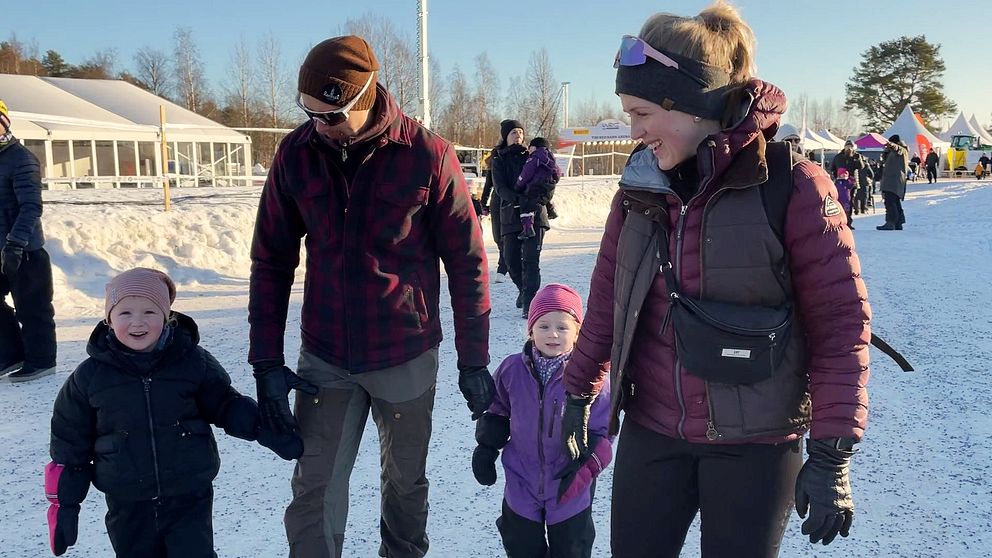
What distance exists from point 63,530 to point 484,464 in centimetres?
132

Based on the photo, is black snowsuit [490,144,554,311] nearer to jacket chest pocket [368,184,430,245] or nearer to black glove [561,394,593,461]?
jacket chest pocket [368,184,430,245]

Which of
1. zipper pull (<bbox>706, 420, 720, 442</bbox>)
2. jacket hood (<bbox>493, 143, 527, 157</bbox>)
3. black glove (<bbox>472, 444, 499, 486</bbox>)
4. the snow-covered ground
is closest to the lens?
zipper pull (<bbox>706, 420, 720, 442</bbox>)

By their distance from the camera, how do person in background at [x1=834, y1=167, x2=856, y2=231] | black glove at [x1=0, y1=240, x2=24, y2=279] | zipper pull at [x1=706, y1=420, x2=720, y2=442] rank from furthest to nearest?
person in background at [x1=834, y1=167, x2=856, y2=231] → black glove at [x1=0, y1=240, x2=24, y2=279] → zipper pull at [x1=706, y1=420, x2=720, y2=442]

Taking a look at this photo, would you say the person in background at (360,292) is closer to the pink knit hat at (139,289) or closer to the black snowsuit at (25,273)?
the pink knit hat at (139,289)

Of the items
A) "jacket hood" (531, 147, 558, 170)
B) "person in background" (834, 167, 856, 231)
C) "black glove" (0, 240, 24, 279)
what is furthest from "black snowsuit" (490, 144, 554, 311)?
"person in background" (834, 167, 856, 231)

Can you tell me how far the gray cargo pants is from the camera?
7.45 feet

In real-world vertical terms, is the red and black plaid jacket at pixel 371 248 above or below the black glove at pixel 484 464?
above

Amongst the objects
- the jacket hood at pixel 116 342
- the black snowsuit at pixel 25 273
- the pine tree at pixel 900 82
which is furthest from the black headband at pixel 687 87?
the pine tree at pixel 900 82

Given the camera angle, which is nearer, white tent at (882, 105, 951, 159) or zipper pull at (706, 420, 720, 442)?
zipper pull at (706, 420, 720, 442)

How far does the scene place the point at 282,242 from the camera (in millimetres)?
2320

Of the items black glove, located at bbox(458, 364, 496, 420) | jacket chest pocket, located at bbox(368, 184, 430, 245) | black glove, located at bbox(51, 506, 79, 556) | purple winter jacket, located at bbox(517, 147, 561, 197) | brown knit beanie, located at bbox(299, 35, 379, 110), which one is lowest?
black glove, located at bbox(51, 506, 79, 556)

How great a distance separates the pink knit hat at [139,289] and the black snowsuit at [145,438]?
104 mm

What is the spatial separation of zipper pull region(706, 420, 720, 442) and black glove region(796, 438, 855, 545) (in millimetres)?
208

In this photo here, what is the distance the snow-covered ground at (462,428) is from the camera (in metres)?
2.85
